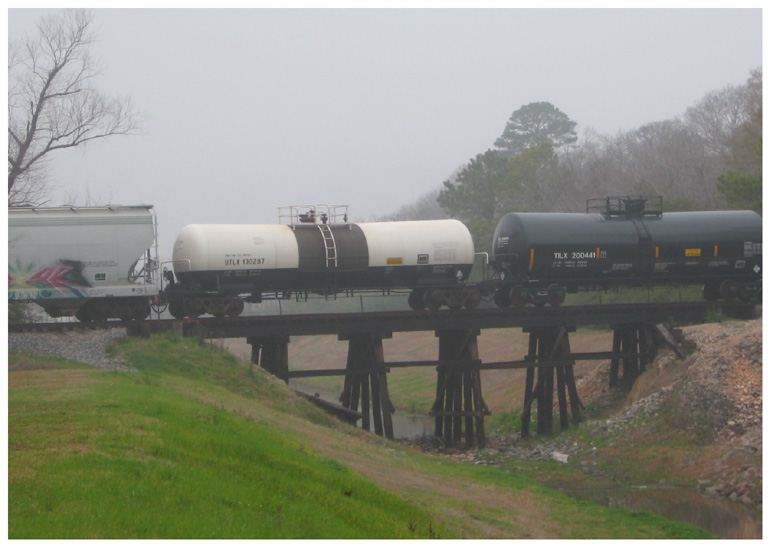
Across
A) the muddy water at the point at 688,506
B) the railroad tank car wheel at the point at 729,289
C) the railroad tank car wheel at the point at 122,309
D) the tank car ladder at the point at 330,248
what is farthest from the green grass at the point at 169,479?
the railroad tank car wheel at the point at 729,289

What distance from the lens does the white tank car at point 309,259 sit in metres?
25.9

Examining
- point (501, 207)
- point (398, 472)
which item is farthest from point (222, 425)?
point (501, 207)

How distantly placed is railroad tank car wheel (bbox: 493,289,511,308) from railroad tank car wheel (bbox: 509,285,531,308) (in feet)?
1.64

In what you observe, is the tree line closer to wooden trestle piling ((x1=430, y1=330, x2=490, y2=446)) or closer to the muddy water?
wooden trestle piling ((x1=430, y1=330, x2=490, y2=446))

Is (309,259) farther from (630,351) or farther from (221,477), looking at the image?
(221,477)

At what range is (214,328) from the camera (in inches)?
1003

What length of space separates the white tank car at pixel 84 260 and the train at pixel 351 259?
0.03 metres

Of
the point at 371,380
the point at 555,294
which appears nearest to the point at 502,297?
the point at 555,294

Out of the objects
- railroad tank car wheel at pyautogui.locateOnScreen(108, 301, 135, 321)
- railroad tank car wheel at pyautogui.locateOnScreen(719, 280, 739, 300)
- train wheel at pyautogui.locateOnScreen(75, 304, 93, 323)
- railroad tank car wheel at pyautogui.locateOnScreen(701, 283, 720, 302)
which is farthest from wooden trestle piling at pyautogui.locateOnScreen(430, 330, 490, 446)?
train wheel at pyautogui.locateOnScreen(75, 304, 93, 323)

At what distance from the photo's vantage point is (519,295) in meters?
28.6

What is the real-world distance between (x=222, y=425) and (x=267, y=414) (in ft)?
14.9

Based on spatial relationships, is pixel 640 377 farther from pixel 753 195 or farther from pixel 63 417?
pixel 63 417

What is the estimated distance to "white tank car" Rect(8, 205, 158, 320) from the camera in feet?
81.3

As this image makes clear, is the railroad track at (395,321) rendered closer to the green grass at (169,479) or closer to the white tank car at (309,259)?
the white tank car at (309,259)
